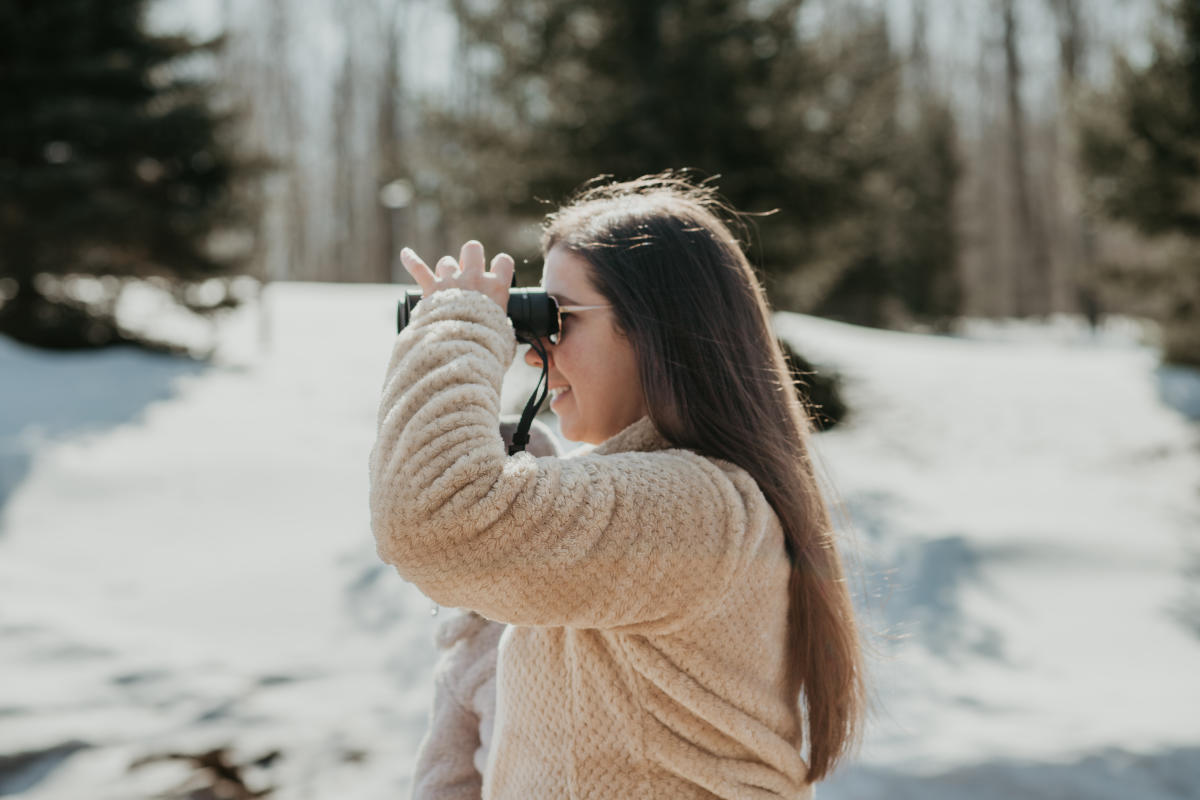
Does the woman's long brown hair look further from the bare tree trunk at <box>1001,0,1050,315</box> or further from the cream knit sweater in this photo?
the bare tree trunk at <box>1001,0,1050,315</box>

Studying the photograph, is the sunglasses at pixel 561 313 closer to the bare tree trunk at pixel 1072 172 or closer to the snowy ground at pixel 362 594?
the snowy ground at pixel 362 594

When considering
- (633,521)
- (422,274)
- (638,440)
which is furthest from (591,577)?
(422,274)

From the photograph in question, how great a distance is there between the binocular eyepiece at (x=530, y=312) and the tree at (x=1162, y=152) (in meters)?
9.68

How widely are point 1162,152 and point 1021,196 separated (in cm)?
2023

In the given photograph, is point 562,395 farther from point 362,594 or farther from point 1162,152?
point 1162,152

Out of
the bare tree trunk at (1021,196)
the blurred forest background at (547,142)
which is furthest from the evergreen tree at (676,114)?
the bare tree trunk at (1021,196)

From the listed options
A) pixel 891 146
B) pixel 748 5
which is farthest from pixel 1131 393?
pixel 748 5

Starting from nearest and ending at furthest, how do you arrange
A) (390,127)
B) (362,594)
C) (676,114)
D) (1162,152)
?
(362,594), (676,114), (1162,152), (390,127)

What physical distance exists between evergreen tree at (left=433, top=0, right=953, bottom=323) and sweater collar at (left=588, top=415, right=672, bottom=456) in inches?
262

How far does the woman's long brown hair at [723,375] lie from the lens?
4.17 feet

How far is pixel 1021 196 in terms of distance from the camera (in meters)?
28.2

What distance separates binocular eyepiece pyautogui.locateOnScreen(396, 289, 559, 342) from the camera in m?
1.26

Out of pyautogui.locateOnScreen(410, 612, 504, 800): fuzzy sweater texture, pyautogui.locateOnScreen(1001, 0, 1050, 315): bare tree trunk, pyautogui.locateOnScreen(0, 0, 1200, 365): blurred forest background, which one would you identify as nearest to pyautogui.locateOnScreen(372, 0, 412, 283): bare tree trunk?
pyautogui.locateOnScreen(0, 0, 1200, 365): blurred forest background

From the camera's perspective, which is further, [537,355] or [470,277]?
[537,355]
